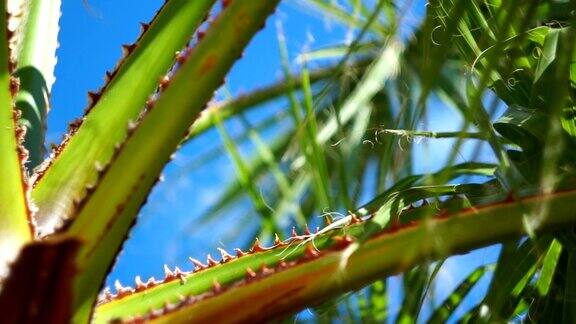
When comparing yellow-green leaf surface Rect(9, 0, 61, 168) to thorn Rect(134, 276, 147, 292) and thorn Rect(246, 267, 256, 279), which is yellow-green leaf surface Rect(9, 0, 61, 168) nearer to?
thorn Rect(134, 276, 147, 292)

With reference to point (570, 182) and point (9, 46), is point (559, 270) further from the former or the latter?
point (9, 46)

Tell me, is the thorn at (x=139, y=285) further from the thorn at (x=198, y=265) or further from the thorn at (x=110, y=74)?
the thorn at (x=110, y=74)

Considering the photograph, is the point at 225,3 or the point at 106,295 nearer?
the point at 225,3

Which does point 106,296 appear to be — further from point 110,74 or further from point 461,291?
point 461,291

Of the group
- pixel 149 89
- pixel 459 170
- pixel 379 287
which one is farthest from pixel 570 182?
pixel 149 89

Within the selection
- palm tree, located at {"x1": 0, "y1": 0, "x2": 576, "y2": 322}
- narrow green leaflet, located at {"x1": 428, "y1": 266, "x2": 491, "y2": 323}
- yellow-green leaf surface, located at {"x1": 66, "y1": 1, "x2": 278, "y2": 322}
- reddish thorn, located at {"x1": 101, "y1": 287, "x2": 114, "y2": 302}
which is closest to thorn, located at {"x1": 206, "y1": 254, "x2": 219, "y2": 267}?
palm tree, located at {"x1": 0, "y1": 0, "x2": 576, "y2": 322}

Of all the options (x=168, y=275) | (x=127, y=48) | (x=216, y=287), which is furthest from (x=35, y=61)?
(x=216, y=287)
